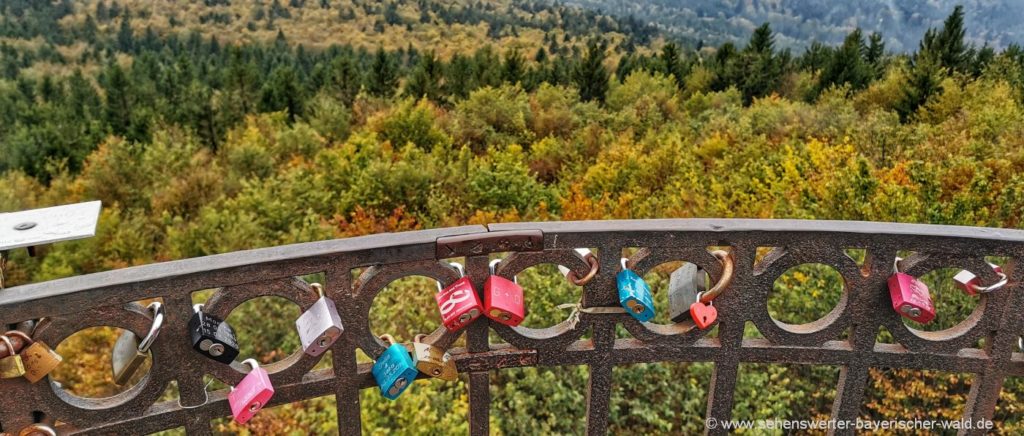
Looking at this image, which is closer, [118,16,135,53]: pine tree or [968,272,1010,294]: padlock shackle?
[968,272,1010,294]: padlock shackle

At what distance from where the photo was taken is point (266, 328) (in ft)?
32.6

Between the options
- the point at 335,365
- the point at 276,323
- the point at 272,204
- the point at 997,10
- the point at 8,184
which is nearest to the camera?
the point at 335,365

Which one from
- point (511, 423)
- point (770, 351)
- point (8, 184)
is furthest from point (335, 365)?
point (8, 184)

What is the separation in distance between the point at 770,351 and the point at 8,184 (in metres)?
27.7

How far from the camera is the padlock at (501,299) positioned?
163 cm

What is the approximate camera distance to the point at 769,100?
27891mm

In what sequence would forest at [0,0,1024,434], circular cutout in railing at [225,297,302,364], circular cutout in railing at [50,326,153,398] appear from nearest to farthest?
forest at [0,0,1024,434] → circular cutout in railing at [225,297,302,364] → circular cutout in railing at [50,326,153,398]

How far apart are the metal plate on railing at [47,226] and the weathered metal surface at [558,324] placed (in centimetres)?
12

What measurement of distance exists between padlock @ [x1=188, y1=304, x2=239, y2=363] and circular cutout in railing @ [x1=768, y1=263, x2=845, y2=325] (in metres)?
6.96

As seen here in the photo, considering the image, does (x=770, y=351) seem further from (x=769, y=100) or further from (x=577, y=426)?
(x=769, y=100)

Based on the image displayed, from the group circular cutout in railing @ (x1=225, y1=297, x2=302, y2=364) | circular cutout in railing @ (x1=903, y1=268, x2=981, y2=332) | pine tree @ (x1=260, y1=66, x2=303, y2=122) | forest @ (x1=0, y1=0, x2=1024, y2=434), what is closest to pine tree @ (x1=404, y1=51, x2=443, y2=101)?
forest @ (x1=0, y1=0, x2=1024, y2=434)

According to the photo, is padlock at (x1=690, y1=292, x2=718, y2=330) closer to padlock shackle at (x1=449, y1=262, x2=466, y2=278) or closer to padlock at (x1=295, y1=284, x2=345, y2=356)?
padlock shackle at (x1=449, y1=262, x2=466, y2=278)

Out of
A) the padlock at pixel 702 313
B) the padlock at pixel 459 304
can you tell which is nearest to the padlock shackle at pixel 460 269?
the padlock at pixel 459 304

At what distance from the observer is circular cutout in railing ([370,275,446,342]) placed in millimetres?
8828
